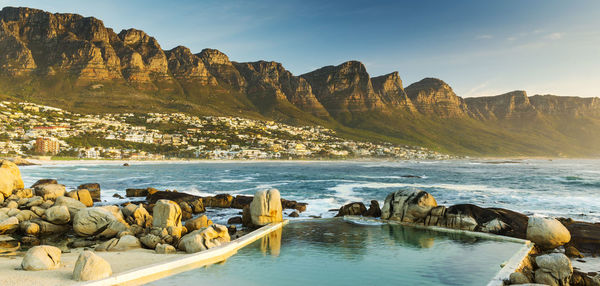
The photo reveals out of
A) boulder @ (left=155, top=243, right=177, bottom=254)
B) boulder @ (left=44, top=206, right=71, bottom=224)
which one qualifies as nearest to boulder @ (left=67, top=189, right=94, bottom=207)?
boulder @ (left=44, top=206, right=71, bottom=224)

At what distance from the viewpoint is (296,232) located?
20500mm

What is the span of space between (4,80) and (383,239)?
782 ft

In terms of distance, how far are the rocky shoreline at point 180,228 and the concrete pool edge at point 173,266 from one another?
480 mm

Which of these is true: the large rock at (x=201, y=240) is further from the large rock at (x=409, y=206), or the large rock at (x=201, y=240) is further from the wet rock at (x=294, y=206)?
the wet rock at (x=294, y=206)

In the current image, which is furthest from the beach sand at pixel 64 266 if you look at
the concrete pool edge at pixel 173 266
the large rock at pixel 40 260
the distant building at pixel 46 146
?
the distant building at pixel 46 146

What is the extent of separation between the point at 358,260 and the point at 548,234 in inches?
420

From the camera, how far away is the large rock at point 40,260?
469 inches

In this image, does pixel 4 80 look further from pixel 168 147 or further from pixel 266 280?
pixel 266 280

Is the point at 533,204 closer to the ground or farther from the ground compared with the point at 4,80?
closer to the ground

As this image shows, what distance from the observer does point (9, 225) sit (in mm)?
19266

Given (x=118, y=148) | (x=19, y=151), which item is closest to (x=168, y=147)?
(x=118, y=148)

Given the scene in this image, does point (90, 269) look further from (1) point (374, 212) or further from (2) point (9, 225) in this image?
(1) point (374, 212)

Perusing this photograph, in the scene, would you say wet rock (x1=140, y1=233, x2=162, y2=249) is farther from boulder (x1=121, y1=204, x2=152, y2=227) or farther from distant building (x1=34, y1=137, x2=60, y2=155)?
distant building (x1=34, y1=137, x2=60, y2=155)

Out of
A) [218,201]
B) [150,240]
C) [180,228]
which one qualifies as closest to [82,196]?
[218,201]
